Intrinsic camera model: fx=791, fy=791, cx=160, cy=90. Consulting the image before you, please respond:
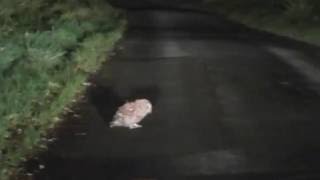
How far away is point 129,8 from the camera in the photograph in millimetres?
43250

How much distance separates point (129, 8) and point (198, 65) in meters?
25.8

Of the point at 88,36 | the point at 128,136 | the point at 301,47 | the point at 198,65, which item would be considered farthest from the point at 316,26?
the point at 128,136

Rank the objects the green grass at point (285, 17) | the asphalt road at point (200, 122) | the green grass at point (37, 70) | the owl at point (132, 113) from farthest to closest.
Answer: the green grass at point (285, 17), the owl at point (132, 113), the green grass at point (37, 70), the asphalt road at point (200, 122)

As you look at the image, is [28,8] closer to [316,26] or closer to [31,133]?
[316,26]

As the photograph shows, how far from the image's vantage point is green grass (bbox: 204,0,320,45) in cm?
2584

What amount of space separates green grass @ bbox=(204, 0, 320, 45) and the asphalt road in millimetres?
5367

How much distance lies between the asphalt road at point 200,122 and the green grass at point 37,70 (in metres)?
0.29

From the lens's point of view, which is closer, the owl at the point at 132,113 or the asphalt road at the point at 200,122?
the asphalt road at the point at 200,122

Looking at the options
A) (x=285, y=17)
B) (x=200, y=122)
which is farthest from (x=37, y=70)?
(x=285, y=17)

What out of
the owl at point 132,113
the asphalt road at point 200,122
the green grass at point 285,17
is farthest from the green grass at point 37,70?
the green grass at point 285,17

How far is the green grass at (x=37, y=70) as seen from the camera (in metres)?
9.33

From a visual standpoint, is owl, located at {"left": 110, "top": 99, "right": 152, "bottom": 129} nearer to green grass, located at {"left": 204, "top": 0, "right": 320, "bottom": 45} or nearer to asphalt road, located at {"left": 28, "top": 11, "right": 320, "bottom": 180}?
asphalt road, located at {"left": 28, "top": 11, "right": 320, "bottom": 180}

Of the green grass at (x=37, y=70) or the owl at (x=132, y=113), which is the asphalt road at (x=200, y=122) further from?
the green grass at (x=37, y=70)

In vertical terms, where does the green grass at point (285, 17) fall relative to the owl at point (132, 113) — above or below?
below
